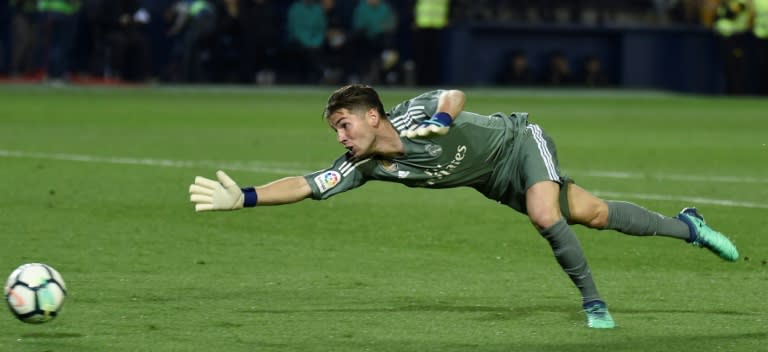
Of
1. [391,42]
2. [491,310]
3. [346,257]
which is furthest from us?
[391,42]

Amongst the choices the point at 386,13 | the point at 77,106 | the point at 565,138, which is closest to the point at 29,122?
the point at 77,106

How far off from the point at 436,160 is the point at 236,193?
925mm

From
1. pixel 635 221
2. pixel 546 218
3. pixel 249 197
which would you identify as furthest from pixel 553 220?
pixel 249 197

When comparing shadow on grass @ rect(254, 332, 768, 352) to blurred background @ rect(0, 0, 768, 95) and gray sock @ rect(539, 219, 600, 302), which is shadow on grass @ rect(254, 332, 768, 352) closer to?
gray sock @ rect(539, 219, 600, 302)

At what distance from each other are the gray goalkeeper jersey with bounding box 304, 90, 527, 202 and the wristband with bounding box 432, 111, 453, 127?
119mm

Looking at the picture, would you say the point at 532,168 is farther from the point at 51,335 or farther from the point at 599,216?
the point at 51,335

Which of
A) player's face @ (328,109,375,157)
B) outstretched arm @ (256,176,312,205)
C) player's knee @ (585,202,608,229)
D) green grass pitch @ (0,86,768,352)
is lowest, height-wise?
green grass pitch @ (0,86,768,352)

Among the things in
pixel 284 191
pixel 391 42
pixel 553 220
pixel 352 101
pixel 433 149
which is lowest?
pixel 391 42

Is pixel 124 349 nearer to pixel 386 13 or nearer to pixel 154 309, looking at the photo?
pixel 154 309

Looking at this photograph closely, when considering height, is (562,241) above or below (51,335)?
above

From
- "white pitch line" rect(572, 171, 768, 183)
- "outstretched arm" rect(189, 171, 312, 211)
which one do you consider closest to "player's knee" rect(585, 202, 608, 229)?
"outstretched arm" rect(189, 171, 312, 211)

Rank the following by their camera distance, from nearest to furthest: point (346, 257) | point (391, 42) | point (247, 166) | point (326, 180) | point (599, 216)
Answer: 1. point (326, 180)
2. point (599, 216)
3. point (346, 257)
4. point (247, 166)
5. point (391, 42)

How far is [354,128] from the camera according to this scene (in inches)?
271

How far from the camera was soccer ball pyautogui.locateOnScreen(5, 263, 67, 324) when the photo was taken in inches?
264
